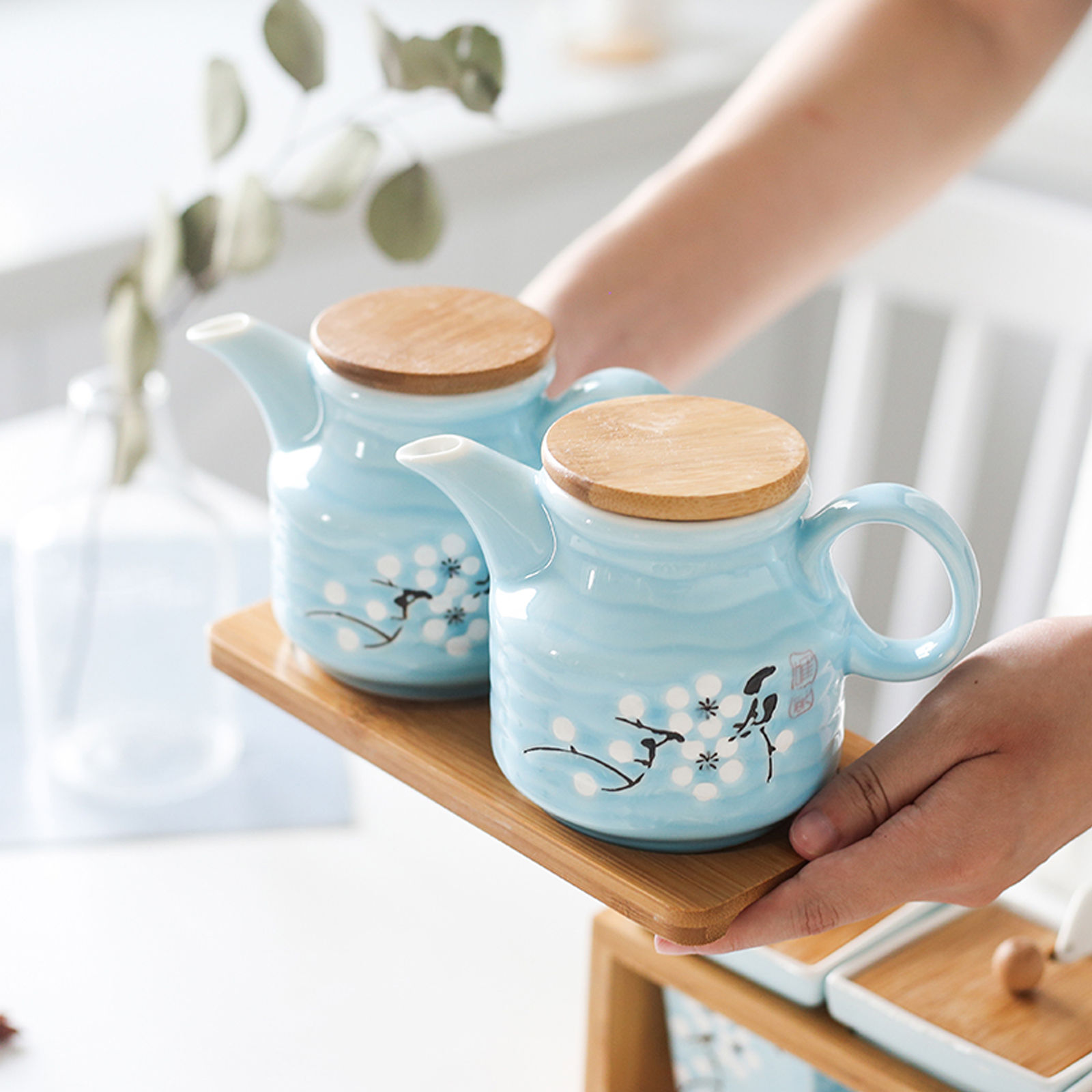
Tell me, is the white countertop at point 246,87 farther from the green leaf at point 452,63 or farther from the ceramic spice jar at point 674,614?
the ceramic spice jar at point 674,614

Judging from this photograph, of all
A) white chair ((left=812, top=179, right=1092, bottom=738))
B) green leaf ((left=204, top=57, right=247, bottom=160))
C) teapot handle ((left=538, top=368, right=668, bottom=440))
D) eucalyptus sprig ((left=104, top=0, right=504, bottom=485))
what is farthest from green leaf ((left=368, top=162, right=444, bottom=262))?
white chair ((left=812, top=179, right=1092, bottom=738))

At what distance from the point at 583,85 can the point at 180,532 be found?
123 centimetres

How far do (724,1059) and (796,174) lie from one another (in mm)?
520

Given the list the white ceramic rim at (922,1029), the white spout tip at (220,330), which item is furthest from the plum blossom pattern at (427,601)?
the white ceramic rim at (922,1029)

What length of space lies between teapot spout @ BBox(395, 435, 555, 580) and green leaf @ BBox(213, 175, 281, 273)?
35cm

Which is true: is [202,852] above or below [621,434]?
below

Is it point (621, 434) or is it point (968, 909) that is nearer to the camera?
point (621, 434)

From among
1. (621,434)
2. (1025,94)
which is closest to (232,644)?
(621,434)

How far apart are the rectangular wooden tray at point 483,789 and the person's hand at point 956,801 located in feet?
0.05

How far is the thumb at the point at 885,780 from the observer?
1.72 feet

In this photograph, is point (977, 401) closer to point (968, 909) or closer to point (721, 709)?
point (968, 909)

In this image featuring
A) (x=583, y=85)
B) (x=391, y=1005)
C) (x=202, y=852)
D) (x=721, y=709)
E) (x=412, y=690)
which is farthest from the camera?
(x=583, y=85)

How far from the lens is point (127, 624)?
3.19ft

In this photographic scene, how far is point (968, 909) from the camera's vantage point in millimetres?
675
